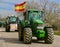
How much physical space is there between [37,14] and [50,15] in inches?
1667

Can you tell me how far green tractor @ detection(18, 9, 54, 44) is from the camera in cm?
1725

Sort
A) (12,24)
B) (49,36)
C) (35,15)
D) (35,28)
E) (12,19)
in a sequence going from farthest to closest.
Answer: (12,19) < (12,24) < (35,15) < (35,28) < (49,36)

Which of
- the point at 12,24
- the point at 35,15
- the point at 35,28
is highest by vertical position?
the point at 35,15

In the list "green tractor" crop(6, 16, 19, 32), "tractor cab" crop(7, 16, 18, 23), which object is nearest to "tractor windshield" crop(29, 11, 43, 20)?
"green tractor" crop(6, 16, 19, 32)

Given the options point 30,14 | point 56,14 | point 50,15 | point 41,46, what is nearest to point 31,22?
point 30,14

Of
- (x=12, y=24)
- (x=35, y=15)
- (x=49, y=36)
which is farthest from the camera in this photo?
(x=12, y=24)

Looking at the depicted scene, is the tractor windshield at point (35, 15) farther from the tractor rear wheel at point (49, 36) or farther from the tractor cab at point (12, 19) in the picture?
the tractor cab at point (12, 19)

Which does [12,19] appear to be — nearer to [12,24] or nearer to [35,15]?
[12,24]

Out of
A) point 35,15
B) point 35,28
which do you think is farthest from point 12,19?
point 35,28

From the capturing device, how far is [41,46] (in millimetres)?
15992

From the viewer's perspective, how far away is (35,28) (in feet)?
60.1

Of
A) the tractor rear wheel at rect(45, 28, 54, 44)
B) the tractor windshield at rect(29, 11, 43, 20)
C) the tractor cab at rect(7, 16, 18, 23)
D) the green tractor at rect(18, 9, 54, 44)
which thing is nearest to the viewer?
the green tractor at rect(18, 9, 54, 44)

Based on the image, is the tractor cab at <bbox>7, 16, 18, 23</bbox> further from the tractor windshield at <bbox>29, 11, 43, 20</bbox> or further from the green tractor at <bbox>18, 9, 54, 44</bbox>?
the tractor windshield at <bbox>29, 11, 43, 20</bbox>

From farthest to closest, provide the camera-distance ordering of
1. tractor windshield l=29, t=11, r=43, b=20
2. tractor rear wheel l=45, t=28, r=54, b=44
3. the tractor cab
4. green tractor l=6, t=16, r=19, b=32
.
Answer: the tractor cab → green tractor l=6, t=16, r=19, b=32 → tractor windshield l=29, t=11, r=43, b=20 → tractor rear wheel l=45, t=28, r=54, b=44
